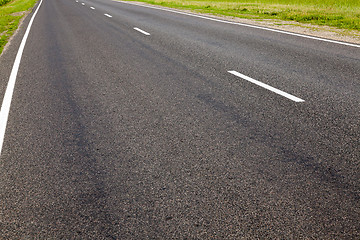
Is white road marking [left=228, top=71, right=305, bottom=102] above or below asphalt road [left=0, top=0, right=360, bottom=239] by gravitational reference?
above

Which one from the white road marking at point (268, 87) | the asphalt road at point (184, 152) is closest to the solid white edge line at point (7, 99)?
the asphalt road at point (184, 152)

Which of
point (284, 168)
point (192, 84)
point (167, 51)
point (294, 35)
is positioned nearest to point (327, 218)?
point (284, 168)

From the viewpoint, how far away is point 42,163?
10.4 ft

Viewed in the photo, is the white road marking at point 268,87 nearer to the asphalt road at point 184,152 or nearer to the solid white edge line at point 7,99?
the asphalt road at point 184,152

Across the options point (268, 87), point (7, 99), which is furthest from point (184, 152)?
point (7, 99)

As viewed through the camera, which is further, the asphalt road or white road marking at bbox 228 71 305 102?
white road marking at bbox 228 71 305 102

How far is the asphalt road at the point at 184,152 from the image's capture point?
2.30m

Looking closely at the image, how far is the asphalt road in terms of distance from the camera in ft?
7.55

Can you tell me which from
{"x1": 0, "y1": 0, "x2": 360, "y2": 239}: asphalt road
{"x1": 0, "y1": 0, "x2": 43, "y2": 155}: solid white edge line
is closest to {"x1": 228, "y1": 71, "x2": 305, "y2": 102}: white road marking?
{"x1": 0, "y1": 0, "x2": 360, "y2": 239}: asphalt road

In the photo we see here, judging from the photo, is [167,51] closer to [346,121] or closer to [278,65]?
[278,65]

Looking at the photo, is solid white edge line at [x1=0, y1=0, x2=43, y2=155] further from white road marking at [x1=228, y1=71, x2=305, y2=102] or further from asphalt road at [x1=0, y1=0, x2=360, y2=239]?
white road marking at [x1=228, y1=71, x2=305, y2=102]

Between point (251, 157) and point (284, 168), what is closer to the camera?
point (284, 168)

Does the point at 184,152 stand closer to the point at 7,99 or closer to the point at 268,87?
the point at 268,87

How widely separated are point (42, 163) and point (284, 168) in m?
2.47
